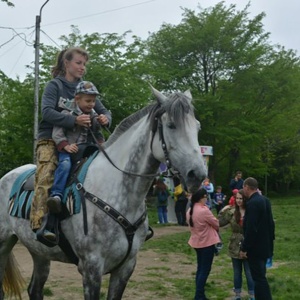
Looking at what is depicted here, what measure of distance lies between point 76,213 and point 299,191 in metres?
48.5

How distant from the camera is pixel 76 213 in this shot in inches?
190

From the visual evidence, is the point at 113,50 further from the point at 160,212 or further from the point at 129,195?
the point at 129,195

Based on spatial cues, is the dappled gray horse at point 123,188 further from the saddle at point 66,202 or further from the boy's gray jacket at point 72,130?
the boy's gray jacket at point 72,130

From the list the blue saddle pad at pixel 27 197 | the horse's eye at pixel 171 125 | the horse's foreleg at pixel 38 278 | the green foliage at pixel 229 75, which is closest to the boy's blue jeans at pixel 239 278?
the horse's foreleg at pixel 38 278

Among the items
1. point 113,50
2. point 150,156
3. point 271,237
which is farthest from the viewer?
point 113,50

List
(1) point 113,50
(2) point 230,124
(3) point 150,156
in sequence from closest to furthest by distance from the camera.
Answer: (3) point 150,156 → (1) point 113,50 → (2) point 230,124

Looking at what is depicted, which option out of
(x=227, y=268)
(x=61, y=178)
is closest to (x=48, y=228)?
(x=61, y=178)

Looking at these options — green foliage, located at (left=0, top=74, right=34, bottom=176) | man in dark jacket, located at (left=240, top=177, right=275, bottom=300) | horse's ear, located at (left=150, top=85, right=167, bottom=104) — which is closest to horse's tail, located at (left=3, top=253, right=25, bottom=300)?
man in dark jacket, located at (left=240, top=177, right=275, bottom=300)

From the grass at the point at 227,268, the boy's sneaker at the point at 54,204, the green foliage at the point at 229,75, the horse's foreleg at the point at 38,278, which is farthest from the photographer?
the green foliage at the point at 229,75

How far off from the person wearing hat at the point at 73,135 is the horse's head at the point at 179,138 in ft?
2.79

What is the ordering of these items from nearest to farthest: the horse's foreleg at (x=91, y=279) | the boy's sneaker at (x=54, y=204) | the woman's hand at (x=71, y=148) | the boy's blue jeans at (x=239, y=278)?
the horse's foreleg at (x=91, y=279)
the boy's sneaker at (x=54, y=204)
the woman's hand at (x=71, y=148)
the boy's blue jeans at (x=239, y=278)

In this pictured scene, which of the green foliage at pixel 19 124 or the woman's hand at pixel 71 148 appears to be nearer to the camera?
the woman's hand at pixel 71 148

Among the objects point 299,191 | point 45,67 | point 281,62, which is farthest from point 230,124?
point 299,191

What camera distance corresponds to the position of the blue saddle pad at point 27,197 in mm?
4855
